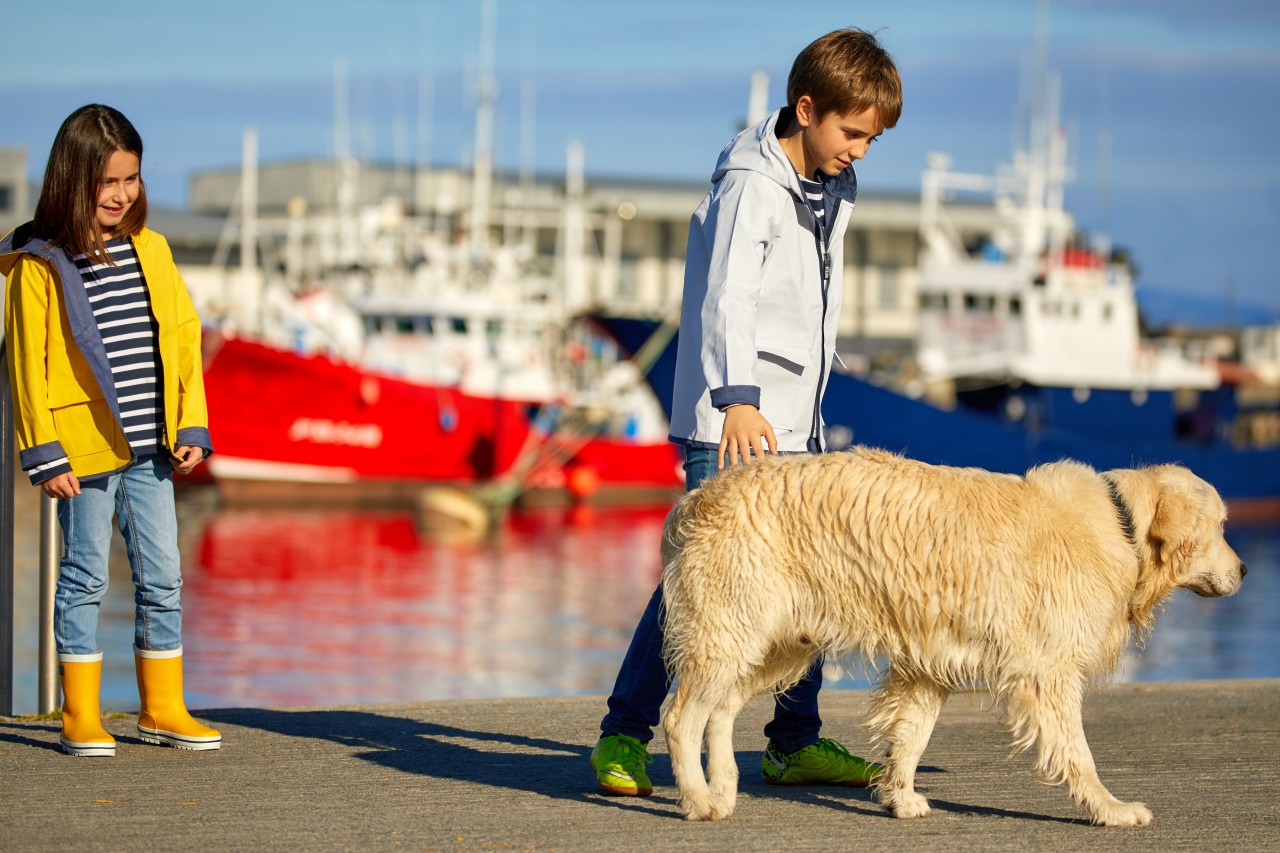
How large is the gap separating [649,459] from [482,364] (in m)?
4.28

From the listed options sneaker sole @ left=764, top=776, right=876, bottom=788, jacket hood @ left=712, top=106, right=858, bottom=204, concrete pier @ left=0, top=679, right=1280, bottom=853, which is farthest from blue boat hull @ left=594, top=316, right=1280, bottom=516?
jacket hood @ left=712, top=106, right=858, bottom=204

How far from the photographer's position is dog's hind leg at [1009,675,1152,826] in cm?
386

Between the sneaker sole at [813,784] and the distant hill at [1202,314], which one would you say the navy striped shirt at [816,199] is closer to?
the sneaker sole at [813,784]

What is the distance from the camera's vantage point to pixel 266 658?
13906mm

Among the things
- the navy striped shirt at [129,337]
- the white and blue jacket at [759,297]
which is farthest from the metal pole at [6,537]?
the white and blue jacket at [759,297]

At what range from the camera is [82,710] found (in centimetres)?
452

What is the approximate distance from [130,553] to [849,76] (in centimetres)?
252

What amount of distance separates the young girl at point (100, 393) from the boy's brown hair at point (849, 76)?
1.97 m

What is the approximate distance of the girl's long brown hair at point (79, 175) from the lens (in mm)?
4430

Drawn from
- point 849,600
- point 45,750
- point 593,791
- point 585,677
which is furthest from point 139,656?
point 585,677

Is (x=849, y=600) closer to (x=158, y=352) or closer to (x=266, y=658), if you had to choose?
(x=158, y=352)

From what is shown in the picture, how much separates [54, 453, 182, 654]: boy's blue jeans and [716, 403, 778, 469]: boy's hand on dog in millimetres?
1705

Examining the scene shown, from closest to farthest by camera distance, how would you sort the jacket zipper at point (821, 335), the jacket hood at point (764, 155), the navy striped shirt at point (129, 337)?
the jacket hood at point (764, 155)
the jacket zipper at point (821, 335)
the navy striped shirt at point (129, 337)

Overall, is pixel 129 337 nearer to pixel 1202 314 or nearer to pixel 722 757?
pixel 722 757
